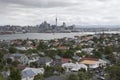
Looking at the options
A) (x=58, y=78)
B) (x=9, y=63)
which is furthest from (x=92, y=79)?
(x=9, y=63)

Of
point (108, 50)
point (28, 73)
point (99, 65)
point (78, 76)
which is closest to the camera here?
point (78, 76)

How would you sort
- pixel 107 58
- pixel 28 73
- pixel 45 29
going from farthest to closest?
pixel 45 29 < pixel 107 58 < pixel 28 73

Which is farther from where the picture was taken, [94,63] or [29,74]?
[94,63]

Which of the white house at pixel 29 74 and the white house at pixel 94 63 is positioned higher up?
the white house at pixel 29 74

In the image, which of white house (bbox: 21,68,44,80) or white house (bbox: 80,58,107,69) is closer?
white house (bbox: 21,68,44,80)

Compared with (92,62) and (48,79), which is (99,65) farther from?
(48,79)

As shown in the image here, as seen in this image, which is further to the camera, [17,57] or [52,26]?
[52,26]

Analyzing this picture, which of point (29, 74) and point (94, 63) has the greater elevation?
point (29, 74)

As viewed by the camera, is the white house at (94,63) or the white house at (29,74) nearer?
the white house at (29,74)

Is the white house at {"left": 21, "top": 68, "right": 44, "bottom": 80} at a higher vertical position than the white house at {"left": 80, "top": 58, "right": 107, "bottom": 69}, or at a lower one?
higher
